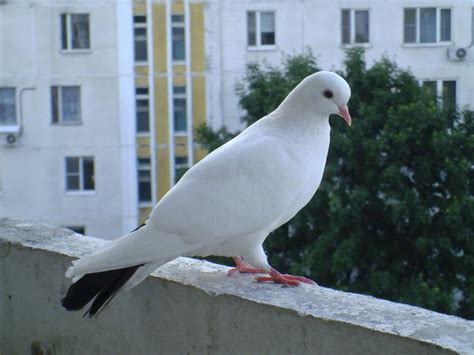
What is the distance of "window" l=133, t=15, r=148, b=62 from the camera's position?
12016mm

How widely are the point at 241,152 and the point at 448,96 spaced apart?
8387 mm

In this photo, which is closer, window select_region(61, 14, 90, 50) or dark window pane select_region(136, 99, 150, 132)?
window select_region(61, 14, 90, 50)

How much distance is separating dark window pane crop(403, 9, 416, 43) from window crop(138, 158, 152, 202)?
4.01 meters

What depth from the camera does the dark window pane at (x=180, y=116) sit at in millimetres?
12109

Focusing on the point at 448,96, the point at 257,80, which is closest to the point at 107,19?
the point at 257,80

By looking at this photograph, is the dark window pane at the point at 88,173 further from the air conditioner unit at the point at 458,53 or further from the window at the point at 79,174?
the air conditioner unit at the point at 458,53

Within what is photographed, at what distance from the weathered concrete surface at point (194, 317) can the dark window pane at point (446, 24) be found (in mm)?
9025

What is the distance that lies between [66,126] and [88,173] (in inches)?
31.1

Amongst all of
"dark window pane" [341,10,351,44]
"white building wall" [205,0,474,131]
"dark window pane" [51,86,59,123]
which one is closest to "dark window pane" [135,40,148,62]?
"white building wall" [205,0,474,131]

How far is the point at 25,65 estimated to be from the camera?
39.5 feet

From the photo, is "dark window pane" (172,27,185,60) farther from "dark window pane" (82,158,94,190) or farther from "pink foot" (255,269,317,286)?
"pink foot" (255,269,317,286)

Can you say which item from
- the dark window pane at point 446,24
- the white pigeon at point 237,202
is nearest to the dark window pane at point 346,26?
the dark window pane at point 446,24

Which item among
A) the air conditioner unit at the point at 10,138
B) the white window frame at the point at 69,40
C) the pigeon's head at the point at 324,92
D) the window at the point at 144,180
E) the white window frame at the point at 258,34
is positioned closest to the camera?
the pigeon's head at the point at 324,92

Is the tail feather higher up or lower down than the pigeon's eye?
lower down
